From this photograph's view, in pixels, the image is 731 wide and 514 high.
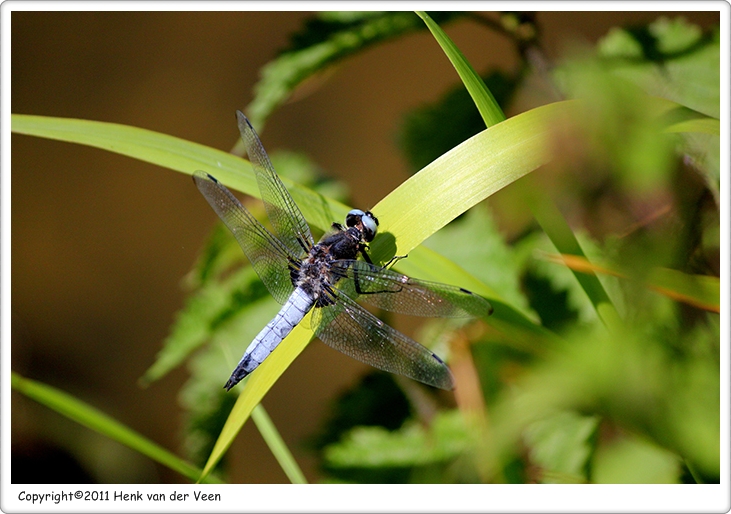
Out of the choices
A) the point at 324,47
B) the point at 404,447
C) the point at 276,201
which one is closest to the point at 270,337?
the point at 276,201

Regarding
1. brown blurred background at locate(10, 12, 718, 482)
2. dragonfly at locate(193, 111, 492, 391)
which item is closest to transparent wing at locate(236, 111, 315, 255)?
dragonfly at locate(193, 111, 492, 391)

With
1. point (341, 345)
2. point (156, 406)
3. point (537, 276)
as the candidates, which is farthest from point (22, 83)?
point (537, 276)

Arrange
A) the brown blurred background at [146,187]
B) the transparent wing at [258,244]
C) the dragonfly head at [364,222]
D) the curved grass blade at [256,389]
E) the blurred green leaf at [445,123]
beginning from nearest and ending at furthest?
the curved grass blade at [256,389], the dragonfly head at [364,222], the transparent wing at [258,244], the blurred green leaf at [445,123], the brown blurred background at [146,187]

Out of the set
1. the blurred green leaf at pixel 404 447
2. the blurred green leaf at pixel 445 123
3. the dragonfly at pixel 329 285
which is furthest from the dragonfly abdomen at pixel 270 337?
the blurred green leaf at pixel 445 123

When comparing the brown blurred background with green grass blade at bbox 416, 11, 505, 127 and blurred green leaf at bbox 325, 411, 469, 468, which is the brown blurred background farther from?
green grass blade at bbox 416, 11, 505, 127

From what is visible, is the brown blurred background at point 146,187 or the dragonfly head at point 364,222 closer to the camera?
the dragonfly head at point 364,222

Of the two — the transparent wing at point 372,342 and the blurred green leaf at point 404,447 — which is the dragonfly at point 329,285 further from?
the blurred green leaf at point 404,447
